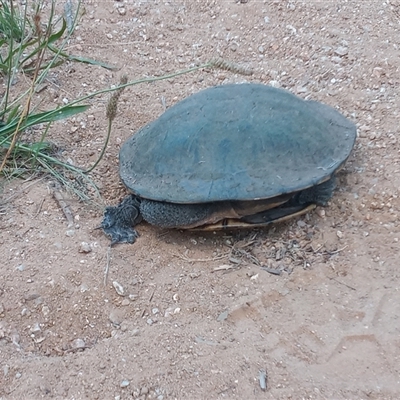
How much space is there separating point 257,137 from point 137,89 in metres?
1.49

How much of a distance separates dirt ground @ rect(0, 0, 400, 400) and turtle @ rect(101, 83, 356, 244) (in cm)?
13

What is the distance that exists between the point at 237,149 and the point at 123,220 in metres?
0.74

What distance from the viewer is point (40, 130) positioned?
3.54 m

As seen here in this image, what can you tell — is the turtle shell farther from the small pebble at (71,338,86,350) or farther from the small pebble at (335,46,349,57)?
the small pebble at (335,46,349,57)

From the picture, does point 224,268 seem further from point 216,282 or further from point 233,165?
point 233,165

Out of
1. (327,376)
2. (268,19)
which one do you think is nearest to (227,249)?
(327,376)

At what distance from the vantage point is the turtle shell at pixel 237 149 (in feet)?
8.95

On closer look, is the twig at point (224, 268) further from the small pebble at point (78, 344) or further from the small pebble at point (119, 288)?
the small pebble at point (78, 344)

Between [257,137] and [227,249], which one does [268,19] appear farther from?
[227,249]

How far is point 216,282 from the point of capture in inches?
103

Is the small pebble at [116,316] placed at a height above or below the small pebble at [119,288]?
below

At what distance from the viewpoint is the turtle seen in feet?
8.98

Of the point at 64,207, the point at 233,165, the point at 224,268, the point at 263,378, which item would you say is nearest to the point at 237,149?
the point at 233,165

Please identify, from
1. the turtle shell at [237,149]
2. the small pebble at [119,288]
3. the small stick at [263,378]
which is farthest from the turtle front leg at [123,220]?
the small stick at [263,378]
